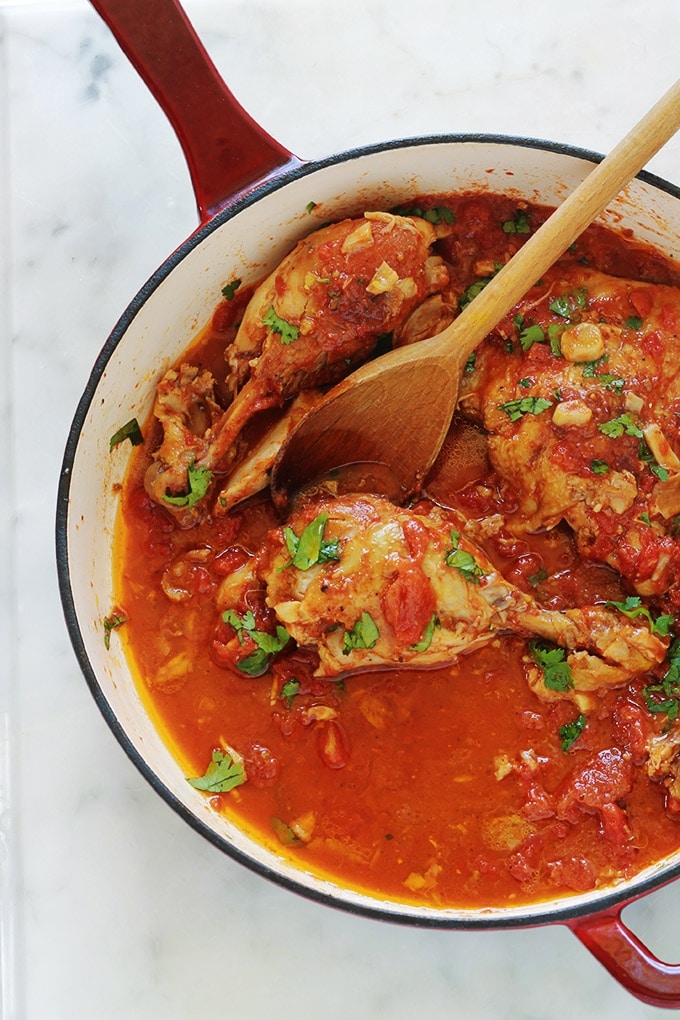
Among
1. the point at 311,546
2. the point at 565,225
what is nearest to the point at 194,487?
the point at 311,546

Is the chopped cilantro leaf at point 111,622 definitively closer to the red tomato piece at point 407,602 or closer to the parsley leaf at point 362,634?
the parsley leaf at point 362,634

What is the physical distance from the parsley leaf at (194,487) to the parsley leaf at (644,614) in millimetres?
1378

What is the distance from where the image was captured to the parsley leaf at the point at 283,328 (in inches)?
132

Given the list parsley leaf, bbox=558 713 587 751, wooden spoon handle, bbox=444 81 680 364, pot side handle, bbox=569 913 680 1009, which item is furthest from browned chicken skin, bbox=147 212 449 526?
pot side handle, bbox=569 913 680 1009

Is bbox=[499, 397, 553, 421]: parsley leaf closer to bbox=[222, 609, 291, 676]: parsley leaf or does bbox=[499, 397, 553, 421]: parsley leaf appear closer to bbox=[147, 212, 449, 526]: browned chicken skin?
bbox=[147, 212, 449, 526]: browned chicken skin

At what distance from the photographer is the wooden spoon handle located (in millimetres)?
3004

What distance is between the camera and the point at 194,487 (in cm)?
345

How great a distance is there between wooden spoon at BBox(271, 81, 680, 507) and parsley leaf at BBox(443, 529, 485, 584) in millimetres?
371

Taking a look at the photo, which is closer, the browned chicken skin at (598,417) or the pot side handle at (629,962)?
the pot side handle at (629,962)

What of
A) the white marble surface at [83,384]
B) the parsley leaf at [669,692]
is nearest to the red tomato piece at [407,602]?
the parsley leaf at [669,692]

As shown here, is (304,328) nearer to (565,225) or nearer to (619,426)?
(565,225)

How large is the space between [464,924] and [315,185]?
2.20 meters

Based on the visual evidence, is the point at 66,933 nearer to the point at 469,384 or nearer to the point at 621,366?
the point at 469,384

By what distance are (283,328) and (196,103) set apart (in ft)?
2.29
